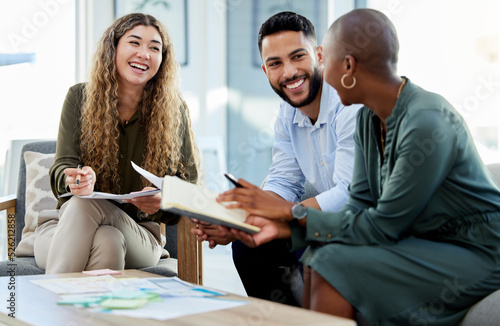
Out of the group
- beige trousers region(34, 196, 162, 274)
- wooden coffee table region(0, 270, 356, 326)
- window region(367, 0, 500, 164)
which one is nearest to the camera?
wooden coffee table region(0, 270, 356, 326)

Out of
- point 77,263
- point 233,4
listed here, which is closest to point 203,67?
point 233,4

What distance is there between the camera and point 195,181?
225cm

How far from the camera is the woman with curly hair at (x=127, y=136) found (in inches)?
79.4

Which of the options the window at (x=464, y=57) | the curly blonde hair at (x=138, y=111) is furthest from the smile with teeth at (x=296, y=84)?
the window at (x=464, y=57)

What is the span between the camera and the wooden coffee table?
1052mm

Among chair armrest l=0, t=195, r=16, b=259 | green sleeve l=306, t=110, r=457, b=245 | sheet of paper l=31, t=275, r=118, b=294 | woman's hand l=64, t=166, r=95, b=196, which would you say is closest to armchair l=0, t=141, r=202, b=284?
chair armrest l=0, t=195, r=16, b=259

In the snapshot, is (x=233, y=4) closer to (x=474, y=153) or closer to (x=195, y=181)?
(x=195, y=181)

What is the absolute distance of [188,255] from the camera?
6.51ft

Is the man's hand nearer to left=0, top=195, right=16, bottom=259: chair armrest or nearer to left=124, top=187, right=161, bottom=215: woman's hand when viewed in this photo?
left=124, top=187, right=161, bottom=215: woman's hand

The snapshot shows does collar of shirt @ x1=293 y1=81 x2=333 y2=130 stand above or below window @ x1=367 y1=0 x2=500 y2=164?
below

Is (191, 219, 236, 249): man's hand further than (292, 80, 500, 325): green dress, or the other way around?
(191, 219, 236, 249): man's hand

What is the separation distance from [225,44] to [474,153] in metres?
3.70

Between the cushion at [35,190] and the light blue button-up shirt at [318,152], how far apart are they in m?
1.01

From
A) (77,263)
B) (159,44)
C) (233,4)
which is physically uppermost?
(233,4)
